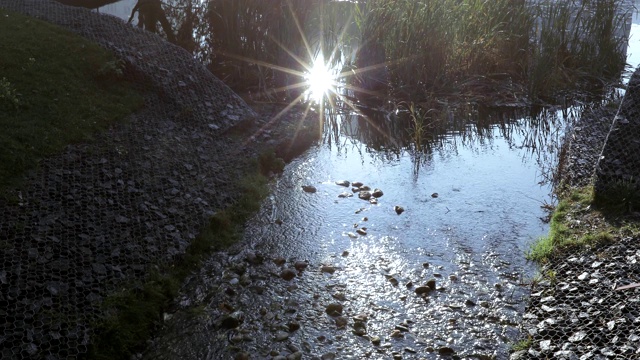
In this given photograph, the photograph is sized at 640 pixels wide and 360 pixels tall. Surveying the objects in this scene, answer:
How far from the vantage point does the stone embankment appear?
181 inches

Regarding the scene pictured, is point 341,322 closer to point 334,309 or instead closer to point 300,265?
point 334,309

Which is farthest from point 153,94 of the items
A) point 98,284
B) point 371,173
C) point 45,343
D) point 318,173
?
point 45,343

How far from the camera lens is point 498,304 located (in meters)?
5.37

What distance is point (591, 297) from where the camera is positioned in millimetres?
5125

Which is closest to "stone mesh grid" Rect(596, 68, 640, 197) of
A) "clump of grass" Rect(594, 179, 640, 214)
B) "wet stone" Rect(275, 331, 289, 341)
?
"clump of grass" Rect(594, 179, 640, 214)

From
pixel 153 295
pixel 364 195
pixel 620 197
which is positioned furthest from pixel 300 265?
pixel 620 197

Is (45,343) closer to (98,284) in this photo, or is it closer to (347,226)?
(98,284)

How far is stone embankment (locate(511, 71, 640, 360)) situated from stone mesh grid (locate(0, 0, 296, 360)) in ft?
9.94

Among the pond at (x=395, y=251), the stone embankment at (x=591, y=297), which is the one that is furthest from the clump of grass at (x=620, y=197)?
the pond at (x=395, y=251)

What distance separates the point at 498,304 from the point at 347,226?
1915 millimetres

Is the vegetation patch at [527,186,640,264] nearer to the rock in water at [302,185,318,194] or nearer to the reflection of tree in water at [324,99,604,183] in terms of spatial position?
the reflection of tree in water at [324,99,604,183]

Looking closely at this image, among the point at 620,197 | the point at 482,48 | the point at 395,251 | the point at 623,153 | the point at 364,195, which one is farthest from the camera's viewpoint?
the point at 482,48

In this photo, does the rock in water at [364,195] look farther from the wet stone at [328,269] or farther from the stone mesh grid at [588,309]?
the stone mesh grid at [588,309]

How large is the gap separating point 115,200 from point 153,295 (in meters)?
1.22
